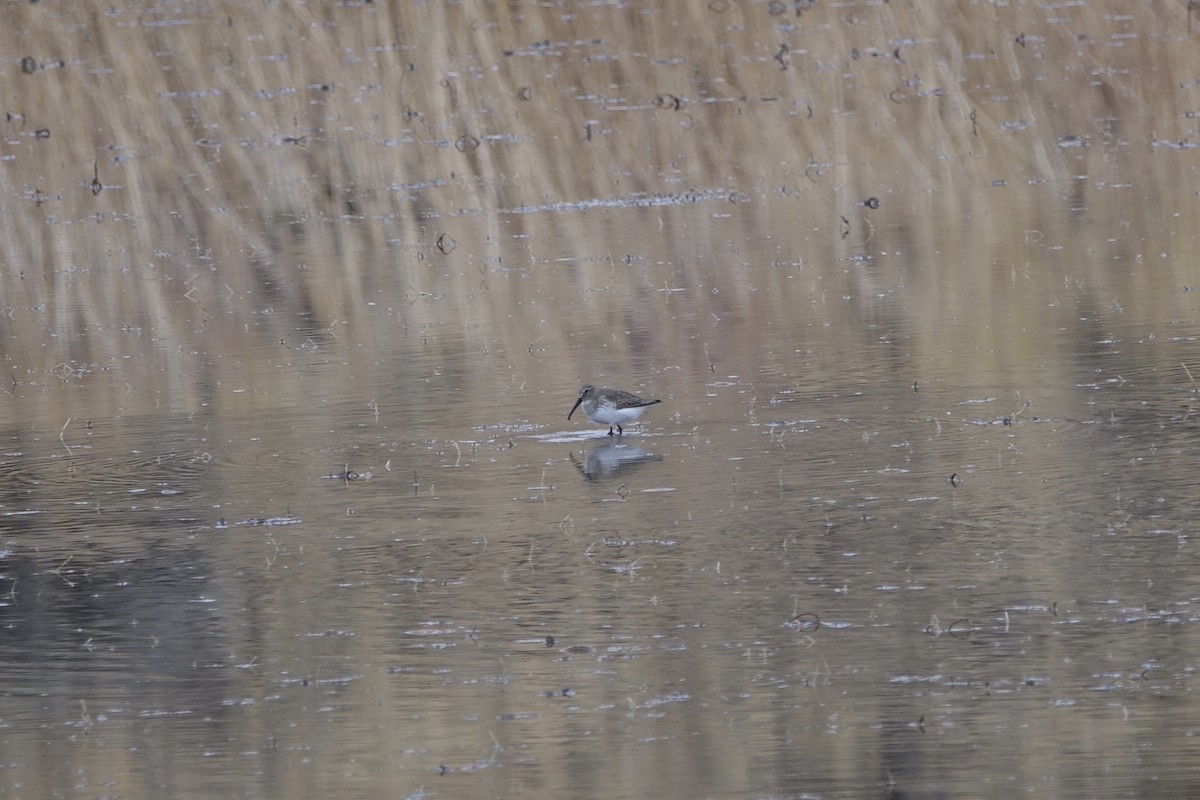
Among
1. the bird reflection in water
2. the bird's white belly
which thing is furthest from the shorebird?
the bird reflection in water

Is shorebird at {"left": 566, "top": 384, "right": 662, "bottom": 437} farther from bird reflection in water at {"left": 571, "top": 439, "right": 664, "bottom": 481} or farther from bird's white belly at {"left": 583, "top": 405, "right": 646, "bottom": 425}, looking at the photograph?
bird reflection in water at {"left": 571, "top": 439, "right": 664, "bottom": 481}

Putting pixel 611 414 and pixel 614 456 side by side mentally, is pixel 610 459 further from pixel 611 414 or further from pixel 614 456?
pixel 611 414

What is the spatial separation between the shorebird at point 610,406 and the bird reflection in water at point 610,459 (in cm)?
13

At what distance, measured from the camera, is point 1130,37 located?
2867cm

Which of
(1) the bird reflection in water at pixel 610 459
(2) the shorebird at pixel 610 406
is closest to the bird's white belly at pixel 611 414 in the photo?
(2) the shorebird at pixel 610 406

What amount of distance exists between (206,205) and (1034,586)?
1387cm

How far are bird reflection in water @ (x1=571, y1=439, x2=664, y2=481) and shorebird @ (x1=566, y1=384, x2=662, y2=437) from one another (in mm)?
131

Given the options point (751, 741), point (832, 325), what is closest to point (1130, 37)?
point (832, 325)

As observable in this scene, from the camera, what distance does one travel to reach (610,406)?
11.4 metres

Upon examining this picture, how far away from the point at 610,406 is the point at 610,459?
15.4 inches

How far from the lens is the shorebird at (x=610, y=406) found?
37.4ft

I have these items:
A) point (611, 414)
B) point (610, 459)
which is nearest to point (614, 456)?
point (610, 459)

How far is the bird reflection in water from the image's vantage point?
1081 cm

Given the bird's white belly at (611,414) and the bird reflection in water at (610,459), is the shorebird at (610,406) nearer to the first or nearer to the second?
the bird's white belly at (611,414)
